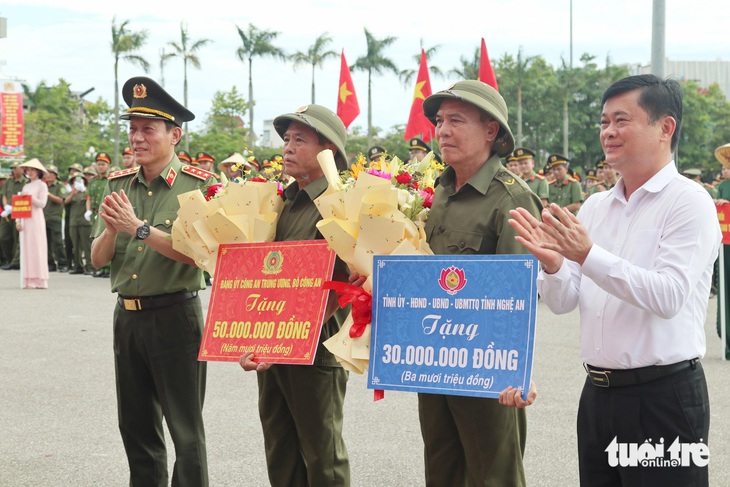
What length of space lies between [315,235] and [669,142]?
1.65 metres

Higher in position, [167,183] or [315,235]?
[167,183]

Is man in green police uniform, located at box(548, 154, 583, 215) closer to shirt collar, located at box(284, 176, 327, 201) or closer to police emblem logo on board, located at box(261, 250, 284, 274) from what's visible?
shirt collar, located at box(284, 176, 327, 201)

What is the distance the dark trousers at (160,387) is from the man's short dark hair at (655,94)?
2.42 m

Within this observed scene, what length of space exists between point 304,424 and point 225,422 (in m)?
2.57

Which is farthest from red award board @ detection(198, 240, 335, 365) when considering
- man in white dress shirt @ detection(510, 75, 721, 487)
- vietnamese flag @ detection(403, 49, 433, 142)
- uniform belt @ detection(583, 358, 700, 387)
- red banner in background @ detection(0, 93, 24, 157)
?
red banner in background @ detection(0, 93, 24, 157)

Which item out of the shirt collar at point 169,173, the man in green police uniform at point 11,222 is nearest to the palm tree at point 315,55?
the man in green police uniform at point 11,222

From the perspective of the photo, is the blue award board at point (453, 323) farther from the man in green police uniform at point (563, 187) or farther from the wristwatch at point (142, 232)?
the man in green police uniform at point (563, 187)

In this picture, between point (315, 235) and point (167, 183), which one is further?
point (167, 183)

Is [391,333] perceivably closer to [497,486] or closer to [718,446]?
[497,486]

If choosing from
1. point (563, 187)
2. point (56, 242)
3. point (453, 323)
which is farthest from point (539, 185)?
point (453, 323)

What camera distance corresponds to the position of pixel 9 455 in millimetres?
5832

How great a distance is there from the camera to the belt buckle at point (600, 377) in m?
3.04

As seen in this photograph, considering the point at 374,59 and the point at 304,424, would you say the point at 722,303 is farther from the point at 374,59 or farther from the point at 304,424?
the point at 374,59

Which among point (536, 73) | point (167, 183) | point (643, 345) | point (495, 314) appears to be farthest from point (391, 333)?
point (536, 73)
